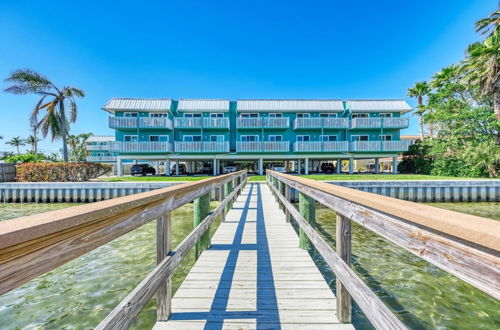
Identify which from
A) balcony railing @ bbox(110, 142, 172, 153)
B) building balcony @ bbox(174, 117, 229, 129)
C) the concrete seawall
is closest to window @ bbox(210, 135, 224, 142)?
building balcony @ bbox(174, 117, 229, 129)

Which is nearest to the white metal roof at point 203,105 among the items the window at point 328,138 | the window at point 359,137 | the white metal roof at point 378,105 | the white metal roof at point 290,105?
the white metal roof at point 290,105

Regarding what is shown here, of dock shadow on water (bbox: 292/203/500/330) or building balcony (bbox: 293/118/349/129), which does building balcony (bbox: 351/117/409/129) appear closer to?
building balcony (bbox: 293/118/349/129)

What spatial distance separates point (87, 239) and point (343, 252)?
1961 millimetres

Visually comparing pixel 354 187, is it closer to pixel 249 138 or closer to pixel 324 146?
pixel 324 146

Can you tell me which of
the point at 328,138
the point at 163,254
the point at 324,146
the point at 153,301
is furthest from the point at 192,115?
the point at 163,254

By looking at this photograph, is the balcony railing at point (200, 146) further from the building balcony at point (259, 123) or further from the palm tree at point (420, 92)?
the palm tree at point (420, 92)

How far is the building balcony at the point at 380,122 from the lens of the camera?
23.9 meters

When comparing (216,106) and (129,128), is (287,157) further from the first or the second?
(129,128)

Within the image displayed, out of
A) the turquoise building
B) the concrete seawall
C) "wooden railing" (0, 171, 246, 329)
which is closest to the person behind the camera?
"wooden railing" (0, 171, 246, 329)

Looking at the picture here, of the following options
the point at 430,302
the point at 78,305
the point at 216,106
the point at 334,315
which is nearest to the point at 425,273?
the point at 430,302

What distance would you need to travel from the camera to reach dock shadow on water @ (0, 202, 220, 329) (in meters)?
3.20

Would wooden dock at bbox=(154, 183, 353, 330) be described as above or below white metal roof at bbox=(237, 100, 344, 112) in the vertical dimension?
below

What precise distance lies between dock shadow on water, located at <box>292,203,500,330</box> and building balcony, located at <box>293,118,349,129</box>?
19283 mm

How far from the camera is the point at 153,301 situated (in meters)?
3.46
